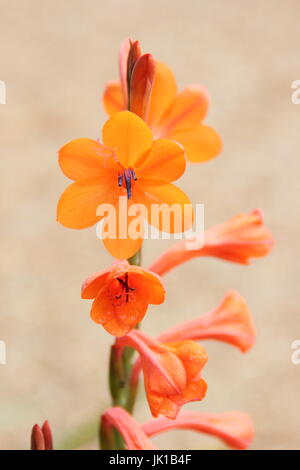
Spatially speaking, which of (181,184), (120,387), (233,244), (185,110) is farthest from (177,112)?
(181,184)

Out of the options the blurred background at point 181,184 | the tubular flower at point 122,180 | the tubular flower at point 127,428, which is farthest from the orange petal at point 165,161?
the blurred background at point 181,184

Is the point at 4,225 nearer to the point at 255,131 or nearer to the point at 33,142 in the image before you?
the point at 33,142

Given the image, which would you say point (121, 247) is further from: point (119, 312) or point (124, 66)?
point (124, 66)

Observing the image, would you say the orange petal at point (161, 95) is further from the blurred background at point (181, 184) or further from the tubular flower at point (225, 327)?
the blurred background at point (181, 184)

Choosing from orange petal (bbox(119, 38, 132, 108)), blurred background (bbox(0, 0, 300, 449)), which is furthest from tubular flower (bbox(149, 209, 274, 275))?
blurred background (bbox(0, 0, 300, 449))

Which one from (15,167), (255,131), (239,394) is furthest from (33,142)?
(239,394)

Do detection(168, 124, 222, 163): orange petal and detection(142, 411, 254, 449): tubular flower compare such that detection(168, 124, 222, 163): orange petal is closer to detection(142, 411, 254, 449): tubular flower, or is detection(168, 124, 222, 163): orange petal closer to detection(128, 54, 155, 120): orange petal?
detection(128, 54, 155, 120): orange petal
